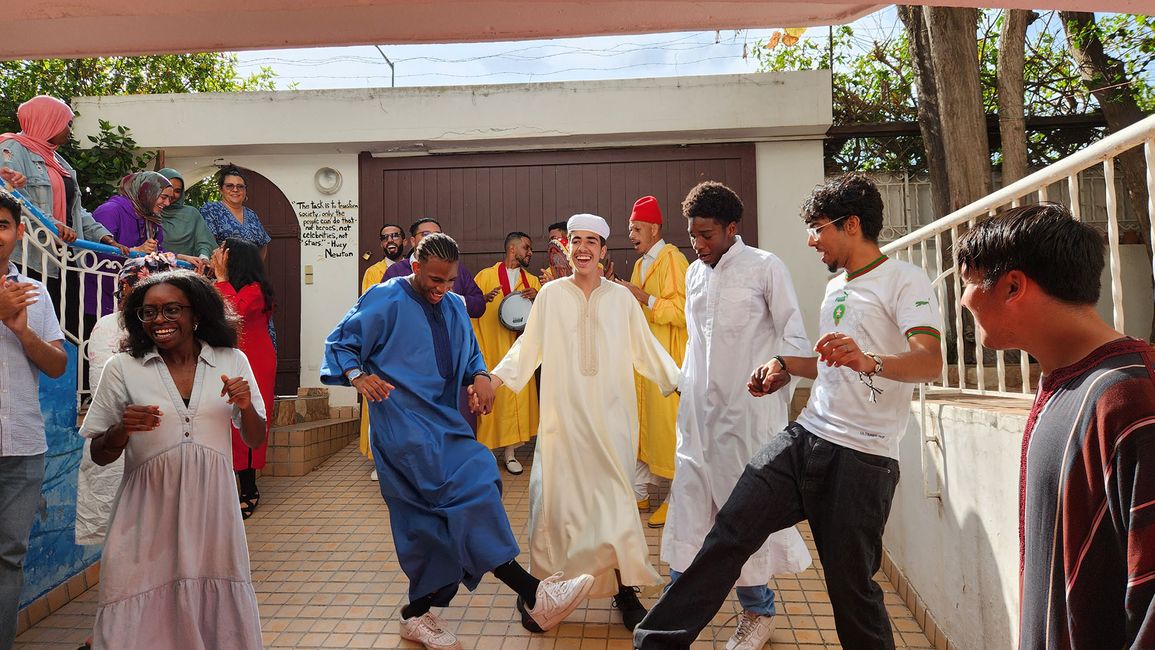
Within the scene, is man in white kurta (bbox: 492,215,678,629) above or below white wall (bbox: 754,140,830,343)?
below

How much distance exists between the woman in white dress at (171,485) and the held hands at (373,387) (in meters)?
0.65

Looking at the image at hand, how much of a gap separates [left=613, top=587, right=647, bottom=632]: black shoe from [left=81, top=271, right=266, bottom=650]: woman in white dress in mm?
1736

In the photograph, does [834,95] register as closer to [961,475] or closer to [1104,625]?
[961,475]

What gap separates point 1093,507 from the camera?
1337 millimetres

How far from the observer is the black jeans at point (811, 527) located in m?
2.68

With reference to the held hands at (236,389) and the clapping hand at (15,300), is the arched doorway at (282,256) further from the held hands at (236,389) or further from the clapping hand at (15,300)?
the held hands at (236,389)

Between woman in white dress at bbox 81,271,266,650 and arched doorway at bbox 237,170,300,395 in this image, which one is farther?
arched doorway at bbox 237,170,300,395

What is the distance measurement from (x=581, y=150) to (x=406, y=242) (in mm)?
2300

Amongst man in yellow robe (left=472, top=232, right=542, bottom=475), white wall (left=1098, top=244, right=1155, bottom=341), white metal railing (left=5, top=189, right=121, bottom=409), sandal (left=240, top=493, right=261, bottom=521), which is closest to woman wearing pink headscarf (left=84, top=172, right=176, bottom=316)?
white metal railing (left=5, top=189, right=121, bottom=409)

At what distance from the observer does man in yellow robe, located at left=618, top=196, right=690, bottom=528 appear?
232 inches

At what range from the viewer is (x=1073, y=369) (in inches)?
56.9

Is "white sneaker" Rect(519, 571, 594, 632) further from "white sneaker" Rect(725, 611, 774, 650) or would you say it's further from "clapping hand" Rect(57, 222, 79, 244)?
"clapping hand" Rect(57, 222, 79, 244)

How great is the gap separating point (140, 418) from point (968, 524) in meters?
3.03

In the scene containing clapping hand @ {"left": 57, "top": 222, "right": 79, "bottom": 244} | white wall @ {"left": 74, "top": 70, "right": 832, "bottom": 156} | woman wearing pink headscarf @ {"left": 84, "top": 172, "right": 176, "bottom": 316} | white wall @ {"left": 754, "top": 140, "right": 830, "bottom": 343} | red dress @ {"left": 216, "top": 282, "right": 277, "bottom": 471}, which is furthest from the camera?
white wall @ {"left": 754, "top": 140, "right": 830, "bottom": 343}
